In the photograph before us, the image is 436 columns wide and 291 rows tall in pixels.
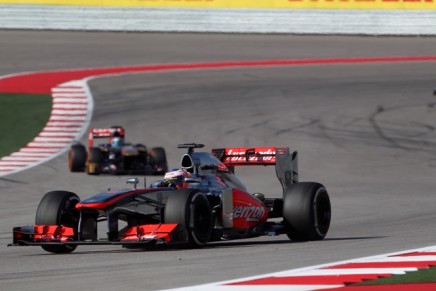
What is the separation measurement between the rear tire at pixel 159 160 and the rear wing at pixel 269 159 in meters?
11.8

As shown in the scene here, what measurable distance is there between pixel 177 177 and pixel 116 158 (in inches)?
532

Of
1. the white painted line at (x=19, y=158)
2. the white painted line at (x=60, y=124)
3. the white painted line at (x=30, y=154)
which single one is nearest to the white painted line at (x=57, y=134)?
the white painted line at (x=60, y=124)

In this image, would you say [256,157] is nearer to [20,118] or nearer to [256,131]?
[256,131]

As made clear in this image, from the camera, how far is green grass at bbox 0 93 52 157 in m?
29.3

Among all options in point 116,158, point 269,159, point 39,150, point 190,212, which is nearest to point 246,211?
point 269,159

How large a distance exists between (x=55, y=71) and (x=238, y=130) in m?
11.5

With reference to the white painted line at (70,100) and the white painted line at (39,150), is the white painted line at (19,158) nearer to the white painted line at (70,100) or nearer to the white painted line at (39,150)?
the white painted line at (39,150)

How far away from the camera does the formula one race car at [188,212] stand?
12.2 m

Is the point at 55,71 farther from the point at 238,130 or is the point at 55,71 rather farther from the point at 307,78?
the point at 238,130

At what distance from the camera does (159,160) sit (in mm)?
26516

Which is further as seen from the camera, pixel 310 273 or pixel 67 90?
pixel 67 90

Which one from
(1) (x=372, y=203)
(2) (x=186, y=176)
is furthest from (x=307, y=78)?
(2) (x=186, y=176)

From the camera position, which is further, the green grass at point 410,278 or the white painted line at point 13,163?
the white painted line at point 13,163

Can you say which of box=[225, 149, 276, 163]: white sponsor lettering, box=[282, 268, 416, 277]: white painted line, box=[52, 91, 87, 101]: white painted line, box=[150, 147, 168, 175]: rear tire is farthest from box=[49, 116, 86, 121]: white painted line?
box=[282, 268, 416, 277]: white painted line
